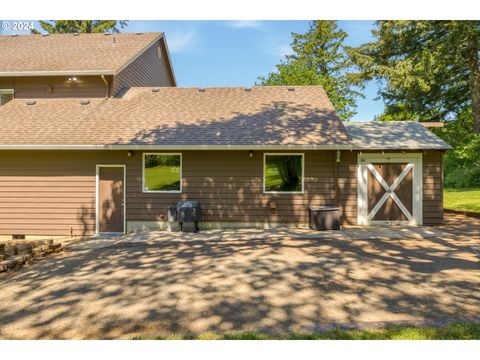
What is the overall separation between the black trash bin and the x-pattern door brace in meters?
1.66

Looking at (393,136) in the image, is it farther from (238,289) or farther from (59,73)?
(59,73)

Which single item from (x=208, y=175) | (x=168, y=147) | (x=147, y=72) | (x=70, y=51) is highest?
(x=70, y=51)

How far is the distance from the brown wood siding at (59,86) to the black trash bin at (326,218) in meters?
9.63

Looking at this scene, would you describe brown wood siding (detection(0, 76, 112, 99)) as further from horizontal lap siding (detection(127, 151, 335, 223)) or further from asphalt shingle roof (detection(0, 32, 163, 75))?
horizontal lap siding (detection(127, 151, 335, 223))

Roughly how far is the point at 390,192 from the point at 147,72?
40.6 feet

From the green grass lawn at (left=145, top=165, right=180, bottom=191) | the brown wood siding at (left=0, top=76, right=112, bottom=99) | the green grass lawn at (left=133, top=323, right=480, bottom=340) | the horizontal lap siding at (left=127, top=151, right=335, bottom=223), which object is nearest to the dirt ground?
the green grass lawn at (left=133, top=323, right=480, bottom=340)

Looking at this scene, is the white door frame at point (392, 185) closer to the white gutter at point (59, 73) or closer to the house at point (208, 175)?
the house at point (208, 175)

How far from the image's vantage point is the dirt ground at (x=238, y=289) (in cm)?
385

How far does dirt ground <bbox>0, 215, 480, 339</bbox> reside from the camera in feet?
12.6

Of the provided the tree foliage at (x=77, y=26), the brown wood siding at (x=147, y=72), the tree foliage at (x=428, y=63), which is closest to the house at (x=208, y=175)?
the brown wood siding at (x=147, y=72)

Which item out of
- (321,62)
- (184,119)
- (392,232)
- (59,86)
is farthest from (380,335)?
(321,62)

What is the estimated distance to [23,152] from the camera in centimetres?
1024

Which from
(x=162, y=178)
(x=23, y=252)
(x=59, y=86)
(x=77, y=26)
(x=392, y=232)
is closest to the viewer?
(x=23, y=252)

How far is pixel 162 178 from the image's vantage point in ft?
34.1
